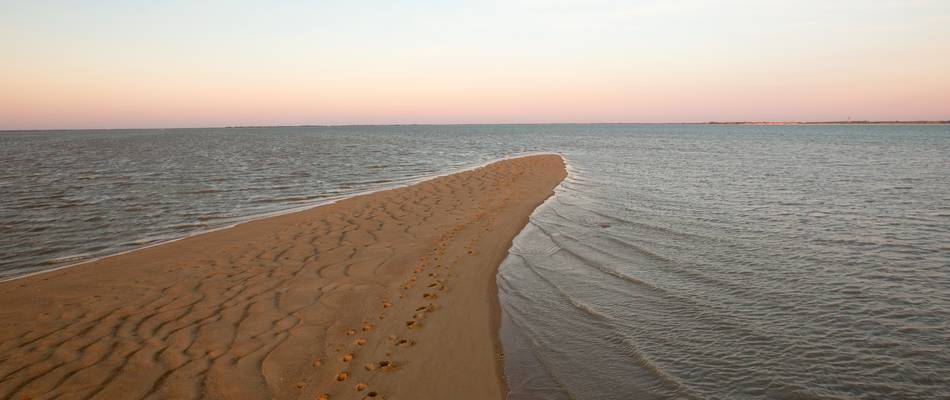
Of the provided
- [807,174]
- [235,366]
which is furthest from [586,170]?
[235,366]

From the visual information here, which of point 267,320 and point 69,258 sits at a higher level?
point 267,320

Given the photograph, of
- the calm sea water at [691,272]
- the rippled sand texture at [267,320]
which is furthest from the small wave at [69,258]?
the rippled sand texture at [267,320]

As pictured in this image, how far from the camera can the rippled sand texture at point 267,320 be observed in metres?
5.48

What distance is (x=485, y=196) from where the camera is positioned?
64.4 ft

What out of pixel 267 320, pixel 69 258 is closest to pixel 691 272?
pixel 267 320

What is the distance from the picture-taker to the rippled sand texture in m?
5.48

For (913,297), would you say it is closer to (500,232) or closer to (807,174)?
(500,232)

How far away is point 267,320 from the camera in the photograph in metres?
7.20

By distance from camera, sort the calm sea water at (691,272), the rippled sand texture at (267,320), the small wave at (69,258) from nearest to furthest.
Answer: the rippled sand texture at (267,320)
the calm sea water at (691,272)
the small wave at (69,258)

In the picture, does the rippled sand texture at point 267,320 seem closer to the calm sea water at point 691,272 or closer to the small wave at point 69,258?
the calm sea water at point 691,272

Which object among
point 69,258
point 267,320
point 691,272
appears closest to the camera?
point 267,320

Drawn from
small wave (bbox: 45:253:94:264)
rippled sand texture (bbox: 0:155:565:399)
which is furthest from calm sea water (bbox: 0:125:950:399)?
rippled sand texture (bbox: 0:155:565:399)

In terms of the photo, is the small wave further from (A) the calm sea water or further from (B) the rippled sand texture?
(B) the rippled sand texture

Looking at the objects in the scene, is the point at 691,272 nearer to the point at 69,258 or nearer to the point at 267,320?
the point at 267,320
